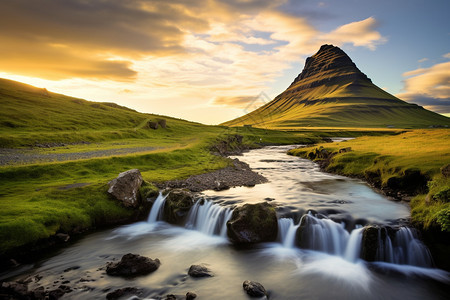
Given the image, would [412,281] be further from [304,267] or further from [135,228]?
[135,228]

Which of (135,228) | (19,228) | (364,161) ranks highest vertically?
(364,161)

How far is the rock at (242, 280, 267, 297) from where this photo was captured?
540 inches

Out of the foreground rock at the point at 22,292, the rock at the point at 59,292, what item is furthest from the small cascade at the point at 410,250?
the foreground rock at the point at 22,292

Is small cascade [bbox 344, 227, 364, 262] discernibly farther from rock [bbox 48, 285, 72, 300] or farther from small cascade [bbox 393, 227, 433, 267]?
rock [bbox 48, 285, 72, 300]

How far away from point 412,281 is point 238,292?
10406 mm

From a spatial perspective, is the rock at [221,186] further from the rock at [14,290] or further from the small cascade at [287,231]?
the rock at [14,290]

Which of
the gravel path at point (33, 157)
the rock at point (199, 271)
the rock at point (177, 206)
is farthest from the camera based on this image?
the gravel path at point (33, 157)

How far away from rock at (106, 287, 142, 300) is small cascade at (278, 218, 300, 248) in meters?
11.2

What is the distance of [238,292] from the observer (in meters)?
14.1

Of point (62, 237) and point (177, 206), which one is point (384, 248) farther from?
point (62, 237)

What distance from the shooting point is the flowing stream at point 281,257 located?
46.9ft

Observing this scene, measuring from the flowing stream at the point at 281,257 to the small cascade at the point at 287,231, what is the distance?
0.08 meters

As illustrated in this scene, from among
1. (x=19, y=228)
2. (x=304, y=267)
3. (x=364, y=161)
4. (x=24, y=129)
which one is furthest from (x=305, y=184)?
(x=24, y=129)

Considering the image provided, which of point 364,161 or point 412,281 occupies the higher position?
point 364,161
